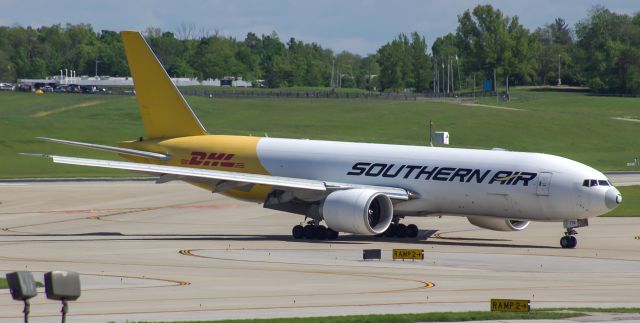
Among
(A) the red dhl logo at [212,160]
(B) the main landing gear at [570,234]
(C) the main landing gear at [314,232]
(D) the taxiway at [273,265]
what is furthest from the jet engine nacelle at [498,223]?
(A) the red dhl logo at [212,160]

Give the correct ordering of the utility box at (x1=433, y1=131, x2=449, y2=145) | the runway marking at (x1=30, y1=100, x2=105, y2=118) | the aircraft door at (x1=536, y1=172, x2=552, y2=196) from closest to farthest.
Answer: the aircraft door at (x1=536, y1=172, x2=552, y2=196), the utility box at (x1=433, y1=131, x2=449, y2=145), the runway marking at (x1=30, y1=100, x2=105, y2=118)

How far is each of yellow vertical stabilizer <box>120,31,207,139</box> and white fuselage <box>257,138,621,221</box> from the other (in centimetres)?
466

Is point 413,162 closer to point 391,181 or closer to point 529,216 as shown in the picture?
point 391,181

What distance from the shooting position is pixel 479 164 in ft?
163

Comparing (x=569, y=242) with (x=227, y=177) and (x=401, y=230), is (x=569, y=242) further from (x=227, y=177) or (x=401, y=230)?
(x=227, y=177)

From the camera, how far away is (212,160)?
56625mm

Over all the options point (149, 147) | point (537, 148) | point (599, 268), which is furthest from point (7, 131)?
point (599, 268)

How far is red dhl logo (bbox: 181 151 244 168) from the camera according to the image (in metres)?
56.2

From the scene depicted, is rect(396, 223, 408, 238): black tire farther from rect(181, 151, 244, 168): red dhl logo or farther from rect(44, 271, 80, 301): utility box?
rect(44, 271, 80, 301): utility box

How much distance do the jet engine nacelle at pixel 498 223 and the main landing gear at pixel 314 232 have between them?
5853 millimetres

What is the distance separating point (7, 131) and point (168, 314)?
104 m

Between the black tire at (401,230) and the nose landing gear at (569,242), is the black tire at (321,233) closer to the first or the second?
the black tire at (401,230)

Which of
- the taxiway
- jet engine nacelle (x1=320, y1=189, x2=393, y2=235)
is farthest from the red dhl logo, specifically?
jet engine nacelle (x1=320, y1=189, x2=393, y2=235)

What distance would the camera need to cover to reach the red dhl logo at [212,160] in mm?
56247
